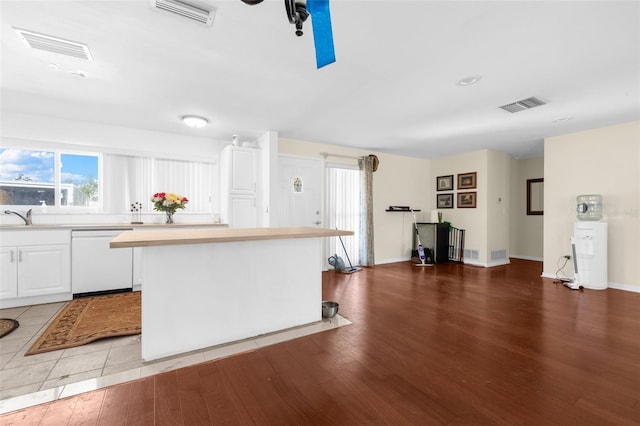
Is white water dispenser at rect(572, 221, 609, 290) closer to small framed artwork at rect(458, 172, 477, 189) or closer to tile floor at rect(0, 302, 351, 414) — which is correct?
small framed artwork at rect(458, 172, 477, 189)

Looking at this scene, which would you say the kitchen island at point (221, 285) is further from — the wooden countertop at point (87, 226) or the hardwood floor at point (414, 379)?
the wooden countertop at point (87, 226)

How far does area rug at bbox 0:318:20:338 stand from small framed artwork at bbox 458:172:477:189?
24.4 ft

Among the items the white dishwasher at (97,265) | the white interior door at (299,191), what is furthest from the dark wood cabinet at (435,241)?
the white dishwasher at (97,265)

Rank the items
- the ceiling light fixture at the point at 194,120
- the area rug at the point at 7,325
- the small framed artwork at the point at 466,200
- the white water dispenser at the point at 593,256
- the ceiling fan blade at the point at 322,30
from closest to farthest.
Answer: the ceiling fan blade at the point at 322,30
the area rug at the point at 7,325
the ceiling light fixture at the point at 194,120
the white water dispenser at the point at 593,256
the small framed artwork at the point at 466,200

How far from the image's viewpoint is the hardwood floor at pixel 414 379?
155cm

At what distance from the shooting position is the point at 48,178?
393 centimetres

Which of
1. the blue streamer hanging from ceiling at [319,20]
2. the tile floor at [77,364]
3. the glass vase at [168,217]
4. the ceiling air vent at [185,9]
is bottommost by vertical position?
the tile floor at [77,364]

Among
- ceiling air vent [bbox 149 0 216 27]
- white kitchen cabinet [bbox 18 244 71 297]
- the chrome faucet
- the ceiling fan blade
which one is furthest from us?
the chrome faucet

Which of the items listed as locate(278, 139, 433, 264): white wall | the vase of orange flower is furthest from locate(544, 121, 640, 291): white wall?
the vase of orange flower

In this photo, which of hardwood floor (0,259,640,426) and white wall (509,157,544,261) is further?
white wall (509,157,544,261)

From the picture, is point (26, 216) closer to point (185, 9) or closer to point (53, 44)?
point (53, 44)

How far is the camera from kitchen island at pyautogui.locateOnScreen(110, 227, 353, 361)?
2102 mm

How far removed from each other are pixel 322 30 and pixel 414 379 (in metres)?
2.16

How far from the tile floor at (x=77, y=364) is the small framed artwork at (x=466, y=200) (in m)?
4.87
